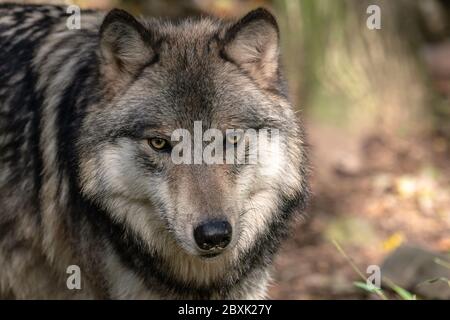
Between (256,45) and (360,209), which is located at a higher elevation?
(256,45)

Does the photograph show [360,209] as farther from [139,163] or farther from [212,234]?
[212,234]

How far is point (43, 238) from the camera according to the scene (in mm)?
4898

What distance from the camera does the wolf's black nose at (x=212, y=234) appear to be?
3.85 meters

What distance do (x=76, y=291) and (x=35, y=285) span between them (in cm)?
32

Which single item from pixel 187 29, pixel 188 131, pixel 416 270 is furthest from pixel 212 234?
pixel 416 270

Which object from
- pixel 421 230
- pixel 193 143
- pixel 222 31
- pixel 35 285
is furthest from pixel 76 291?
pixel 421 230

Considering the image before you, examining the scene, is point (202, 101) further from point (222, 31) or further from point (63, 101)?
point (63, 101)

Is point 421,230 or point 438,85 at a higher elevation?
point 438,85

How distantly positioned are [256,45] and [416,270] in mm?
2306

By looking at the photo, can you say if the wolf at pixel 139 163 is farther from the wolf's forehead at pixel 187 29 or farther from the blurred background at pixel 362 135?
the blurred background at pixel 362 135

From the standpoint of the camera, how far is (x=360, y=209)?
7.41m

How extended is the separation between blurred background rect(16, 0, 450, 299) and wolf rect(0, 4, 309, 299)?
2.21m

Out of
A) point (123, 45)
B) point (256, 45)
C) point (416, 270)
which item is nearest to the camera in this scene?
point (123, 45)

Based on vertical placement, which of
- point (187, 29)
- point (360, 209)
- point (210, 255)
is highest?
point (187, 29)
